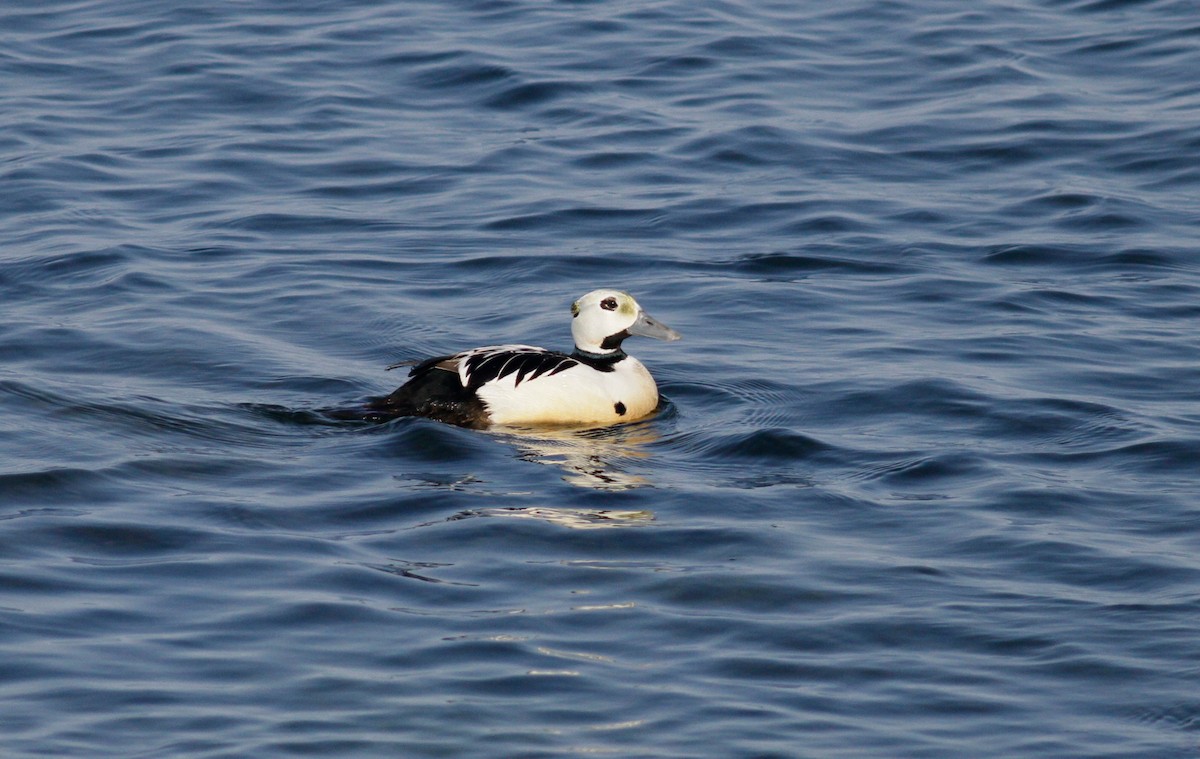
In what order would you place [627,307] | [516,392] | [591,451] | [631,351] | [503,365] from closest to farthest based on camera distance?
[591,451] < [503,365] < [516,392] < [627,307] < [631,351]

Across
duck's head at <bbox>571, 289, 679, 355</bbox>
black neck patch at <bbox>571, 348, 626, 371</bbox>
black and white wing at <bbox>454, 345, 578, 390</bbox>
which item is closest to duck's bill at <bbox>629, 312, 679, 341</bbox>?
duck's head at <bbox>571, 289, 679, 355</bbox>

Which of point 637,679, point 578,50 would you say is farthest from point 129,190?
point 637,679

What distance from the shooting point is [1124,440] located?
32.3ft

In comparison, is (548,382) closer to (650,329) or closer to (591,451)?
(591,451)

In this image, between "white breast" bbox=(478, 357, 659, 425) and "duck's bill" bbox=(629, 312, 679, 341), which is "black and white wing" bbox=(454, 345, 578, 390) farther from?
"duck's bill" bbox=(629, 312, 679, 341)

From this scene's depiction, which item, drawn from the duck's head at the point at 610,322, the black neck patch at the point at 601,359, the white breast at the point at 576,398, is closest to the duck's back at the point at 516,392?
the white breast at the point at 576,398

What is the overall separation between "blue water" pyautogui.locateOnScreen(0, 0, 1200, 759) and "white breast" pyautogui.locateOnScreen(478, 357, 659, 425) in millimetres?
204

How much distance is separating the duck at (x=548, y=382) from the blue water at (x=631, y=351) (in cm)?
22

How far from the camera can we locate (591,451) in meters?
10.0

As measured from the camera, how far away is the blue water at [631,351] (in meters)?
6.94

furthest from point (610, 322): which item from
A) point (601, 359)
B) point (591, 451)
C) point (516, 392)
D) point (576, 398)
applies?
point (591, 451)

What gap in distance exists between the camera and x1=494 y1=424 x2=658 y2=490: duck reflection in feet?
30.8

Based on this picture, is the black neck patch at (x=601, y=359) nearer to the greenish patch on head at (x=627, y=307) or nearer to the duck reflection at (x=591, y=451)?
the greenish patch on head at (x=627, y=307)

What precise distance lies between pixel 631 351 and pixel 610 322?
68.2 inches
